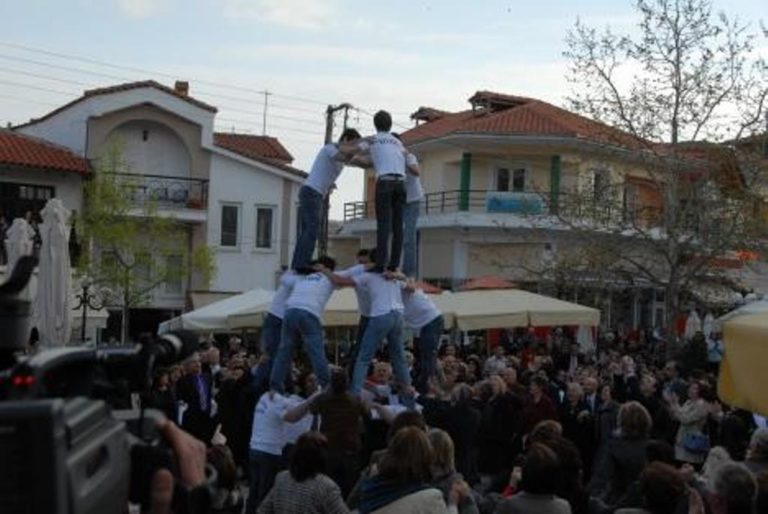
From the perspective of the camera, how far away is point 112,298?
40.9 meters

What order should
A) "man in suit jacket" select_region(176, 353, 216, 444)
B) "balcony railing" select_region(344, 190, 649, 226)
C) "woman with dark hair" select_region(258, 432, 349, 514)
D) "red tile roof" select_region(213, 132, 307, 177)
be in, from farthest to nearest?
"red tile roof" select_region(213, 132, 307, 177)
"balcony railing" select_region(344, 190, 649, 226)
"man in suit jacket" select_region(176, 353, 216, 444)
"woman with dark hair" select_region(258, 432, 349, 514)

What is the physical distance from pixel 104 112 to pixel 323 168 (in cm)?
3237

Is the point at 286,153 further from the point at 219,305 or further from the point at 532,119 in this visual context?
the point at 219,305

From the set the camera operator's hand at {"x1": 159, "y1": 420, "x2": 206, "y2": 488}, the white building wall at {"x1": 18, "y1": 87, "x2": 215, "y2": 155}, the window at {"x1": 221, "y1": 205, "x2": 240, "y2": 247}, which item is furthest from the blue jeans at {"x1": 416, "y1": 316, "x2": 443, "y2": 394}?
the window at {"x1": 221, "y1": 205, "x2": 240, "y2": 247}

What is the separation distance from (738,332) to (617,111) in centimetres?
1982

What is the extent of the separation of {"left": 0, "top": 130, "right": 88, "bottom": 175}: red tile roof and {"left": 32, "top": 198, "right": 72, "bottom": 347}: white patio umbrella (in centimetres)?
2428

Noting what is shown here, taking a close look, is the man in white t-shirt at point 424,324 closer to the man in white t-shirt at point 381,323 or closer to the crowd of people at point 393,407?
the crowd of people at point 393,407

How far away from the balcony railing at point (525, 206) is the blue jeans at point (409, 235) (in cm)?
1518

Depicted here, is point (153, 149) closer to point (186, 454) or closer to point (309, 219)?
point (309, 219)

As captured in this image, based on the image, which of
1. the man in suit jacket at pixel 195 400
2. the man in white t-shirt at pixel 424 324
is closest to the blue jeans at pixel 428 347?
the man in white t-shirt at pixel 424 324

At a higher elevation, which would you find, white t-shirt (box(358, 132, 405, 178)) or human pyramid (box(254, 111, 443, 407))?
white t-shirt (box(358, 132, 405, 178))

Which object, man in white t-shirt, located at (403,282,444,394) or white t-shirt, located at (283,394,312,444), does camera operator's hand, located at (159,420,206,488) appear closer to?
white t-shirt, located at (283,394,312,444)

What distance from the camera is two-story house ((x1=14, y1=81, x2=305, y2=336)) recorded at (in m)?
43.6

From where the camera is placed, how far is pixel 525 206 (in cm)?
3203
